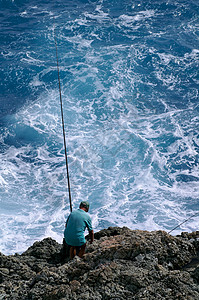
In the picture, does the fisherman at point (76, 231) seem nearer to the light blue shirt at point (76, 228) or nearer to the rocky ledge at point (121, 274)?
the light blue shirt at point (76, 228)

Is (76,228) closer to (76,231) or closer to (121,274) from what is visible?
(76,231)

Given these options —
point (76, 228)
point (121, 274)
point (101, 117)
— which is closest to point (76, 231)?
point (76, 228)

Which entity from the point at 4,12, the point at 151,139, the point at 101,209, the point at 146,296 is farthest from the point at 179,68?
the point at 146,296

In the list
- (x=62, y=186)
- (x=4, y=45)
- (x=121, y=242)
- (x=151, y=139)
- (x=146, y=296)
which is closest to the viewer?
(x=146, y=296)

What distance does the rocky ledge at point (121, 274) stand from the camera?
2.87 metres

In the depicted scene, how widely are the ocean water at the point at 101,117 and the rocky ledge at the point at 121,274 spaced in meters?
5.20

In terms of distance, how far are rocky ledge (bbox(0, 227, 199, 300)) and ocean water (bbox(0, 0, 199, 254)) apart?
17.1 feet

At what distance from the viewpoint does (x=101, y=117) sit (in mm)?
14883

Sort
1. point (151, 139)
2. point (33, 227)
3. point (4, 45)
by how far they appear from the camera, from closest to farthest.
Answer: point (33, 227) → point (151, 139) → point (4, 45)

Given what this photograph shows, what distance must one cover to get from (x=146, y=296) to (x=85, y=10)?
2551cm

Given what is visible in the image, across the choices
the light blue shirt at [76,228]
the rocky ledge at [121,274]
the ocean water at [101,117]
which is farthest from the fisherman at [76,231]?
the ocean water at [101,117]

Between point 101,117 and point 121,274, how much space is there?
39.9ft

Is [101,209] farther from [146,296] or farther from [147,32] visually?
[147,32]

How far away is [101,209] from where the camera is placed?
A: 1014cm
